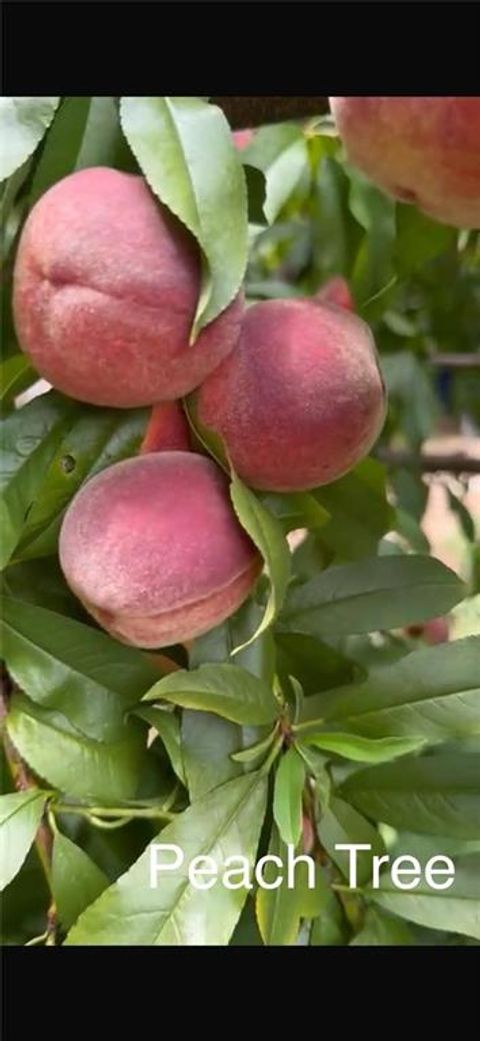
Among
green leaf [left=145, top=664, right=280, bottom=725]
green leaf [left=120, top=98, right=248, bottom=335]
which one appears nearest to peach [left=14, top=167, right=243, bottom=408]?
green leaf [left=120, top=98, right=248, bottom=335]

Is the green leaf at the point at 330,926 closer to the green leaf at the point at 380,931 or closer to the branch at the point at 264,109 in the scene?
the green leaf at the point at 380,931

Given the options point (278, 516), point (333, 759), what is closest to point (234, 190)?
point (278, 516)

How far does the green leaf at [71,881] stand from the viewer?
0.61 m

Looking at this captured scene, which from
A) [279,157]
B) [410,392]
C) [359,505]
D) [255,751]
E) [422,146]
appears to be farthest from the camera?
[410,392]

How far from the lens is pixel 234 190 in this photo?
1.74 ft

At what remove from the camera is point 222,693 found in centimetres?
57

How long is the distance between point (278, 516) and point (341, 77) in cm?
23

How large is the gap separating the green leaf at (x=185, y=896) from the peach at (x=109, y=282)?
0.22 m

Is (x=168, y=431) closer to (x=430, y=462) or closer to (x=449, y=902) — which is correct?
(x=449, y=902)

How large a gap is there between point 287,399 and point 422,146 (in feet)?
0.45

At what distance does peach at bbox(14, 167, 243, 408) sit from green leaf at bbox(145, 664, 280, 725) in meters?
0.14

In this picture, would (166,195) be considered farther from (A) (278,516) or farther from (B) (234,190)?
(A) (278,516)

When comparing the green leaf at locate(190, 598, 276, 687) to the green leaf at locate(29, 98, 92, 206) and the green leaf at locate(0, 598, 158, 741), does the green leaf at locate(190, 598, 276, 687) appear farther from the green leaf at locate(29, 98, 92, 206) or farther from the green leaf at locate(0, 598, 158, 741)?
the green leaf at locate(29, 98, 92, 206)

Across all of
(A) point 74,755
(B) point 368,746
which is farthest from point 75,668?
(B) point 368,746
